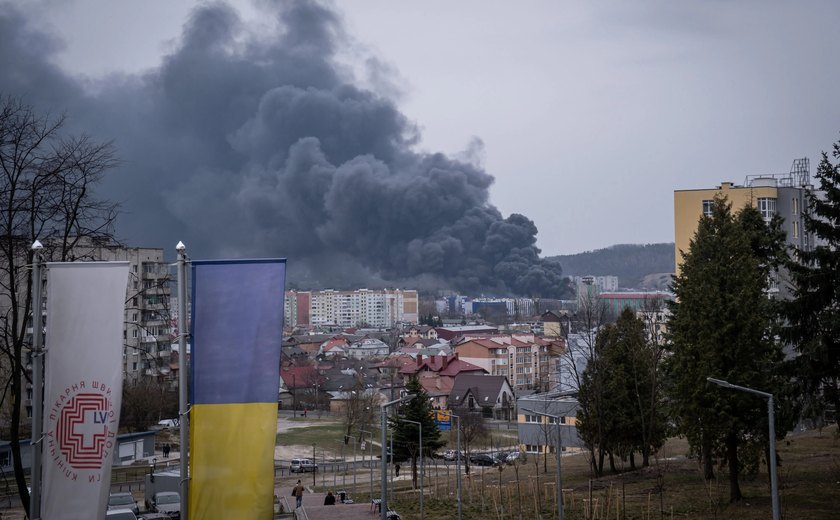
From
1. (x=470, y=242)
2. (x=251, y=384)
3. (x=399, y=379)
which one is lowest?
(x=399, y=379)

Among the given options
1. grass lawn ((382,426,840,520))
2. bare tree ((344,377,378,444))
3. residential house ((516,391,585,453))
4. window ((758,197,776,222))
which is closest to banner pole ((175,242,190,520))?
grass lawn ((382,426,840,520))

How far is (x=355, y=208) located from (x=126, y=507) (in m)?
146

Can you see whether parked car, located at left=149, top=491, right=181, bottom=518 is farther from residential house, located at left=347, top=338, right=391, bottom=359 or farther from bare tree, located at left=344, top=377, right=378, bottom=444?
residential house, located at left=347, top=338, right=391, bottom=359

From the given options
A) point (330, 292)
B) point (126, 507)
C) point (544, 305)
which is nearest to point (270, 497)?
point (126, 507)

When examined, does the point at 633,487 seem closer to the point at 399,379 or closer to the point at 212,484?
the point at 212,484

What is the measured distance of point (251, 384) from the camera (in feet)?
27.7

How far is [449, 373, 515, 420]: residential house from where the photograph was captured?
207 ft

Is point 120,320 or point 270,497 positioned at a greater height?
point 120,320

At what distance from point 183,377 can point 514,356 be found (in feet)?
248

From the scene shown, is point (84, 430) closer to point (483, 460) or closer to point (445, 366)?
point (483, 460)

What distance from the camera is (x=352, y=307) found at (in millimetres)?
178000

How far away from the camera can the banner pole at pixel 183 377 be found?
8.37 meters

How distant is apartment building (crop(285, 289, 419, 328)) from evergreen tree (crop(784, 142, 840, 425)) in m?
143

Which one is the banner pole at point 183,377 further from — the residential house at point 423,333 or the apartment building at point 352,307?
the apartment building at point 352,307
